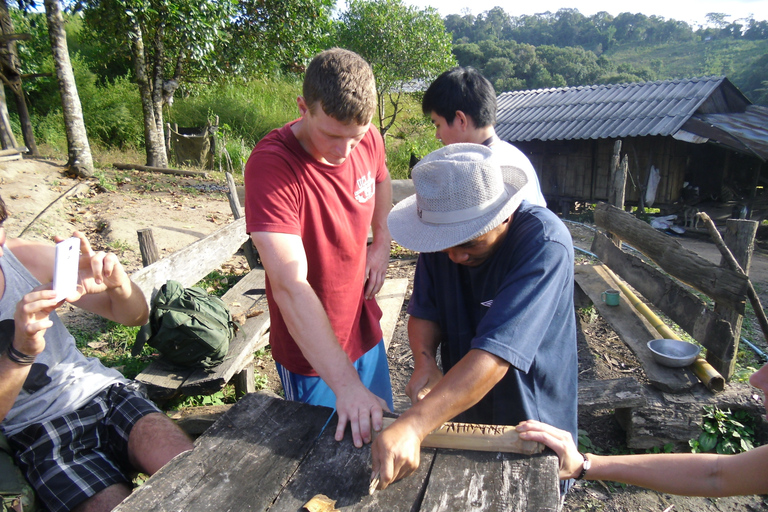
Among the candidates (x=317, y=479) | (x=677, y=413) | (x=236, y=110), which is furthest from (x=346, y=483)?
(x=236, y=110)

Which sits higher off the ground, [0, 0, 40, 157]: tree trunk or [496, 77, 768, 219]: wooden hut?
[0, 0, 40, 157]: tree trunk

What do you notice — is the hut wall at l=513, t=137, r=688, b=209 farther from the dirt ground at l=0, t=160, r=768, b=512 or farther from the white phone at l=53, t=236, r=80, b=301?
the white phone at l=53, t=236, r=80, b=301

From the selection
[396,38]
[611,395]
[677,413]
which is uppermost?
[396,38]

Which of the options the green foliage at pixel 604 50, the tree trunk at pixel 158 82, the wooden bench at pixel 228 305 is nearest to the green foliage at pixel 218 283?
the wooden bench at pixel 228 305

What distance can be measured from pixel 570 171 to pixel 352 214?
1407 cm

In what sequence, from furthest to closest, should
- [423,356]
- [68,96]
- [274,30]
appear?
[274,30] → [68,96] → [423,356]

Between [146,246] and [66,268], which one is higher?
[66,268]

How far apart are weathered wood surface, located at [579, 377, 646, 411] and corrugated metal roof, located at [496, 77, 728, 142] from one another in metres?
10.7

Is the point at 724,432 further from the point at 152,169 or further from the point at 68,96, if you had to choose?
the point at 152,169

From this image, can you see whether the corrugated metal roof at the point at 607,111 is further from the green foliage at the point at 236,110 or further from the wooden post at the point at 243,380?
the wooden post at the point at 243,380

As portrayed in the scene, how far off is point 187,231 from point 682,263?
6.54 metres

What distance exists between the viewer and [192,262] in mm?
4582

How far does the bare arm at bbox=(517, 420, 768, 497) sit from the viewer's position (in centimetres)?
147

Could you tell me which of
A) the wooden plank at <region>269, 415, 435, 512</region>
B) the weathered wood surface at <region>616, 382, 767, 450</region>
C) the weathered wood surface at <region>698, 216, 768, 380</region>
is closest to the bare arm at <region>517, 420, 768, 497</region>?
the wooden plank at <region>269, 415, 435, 512</region>
